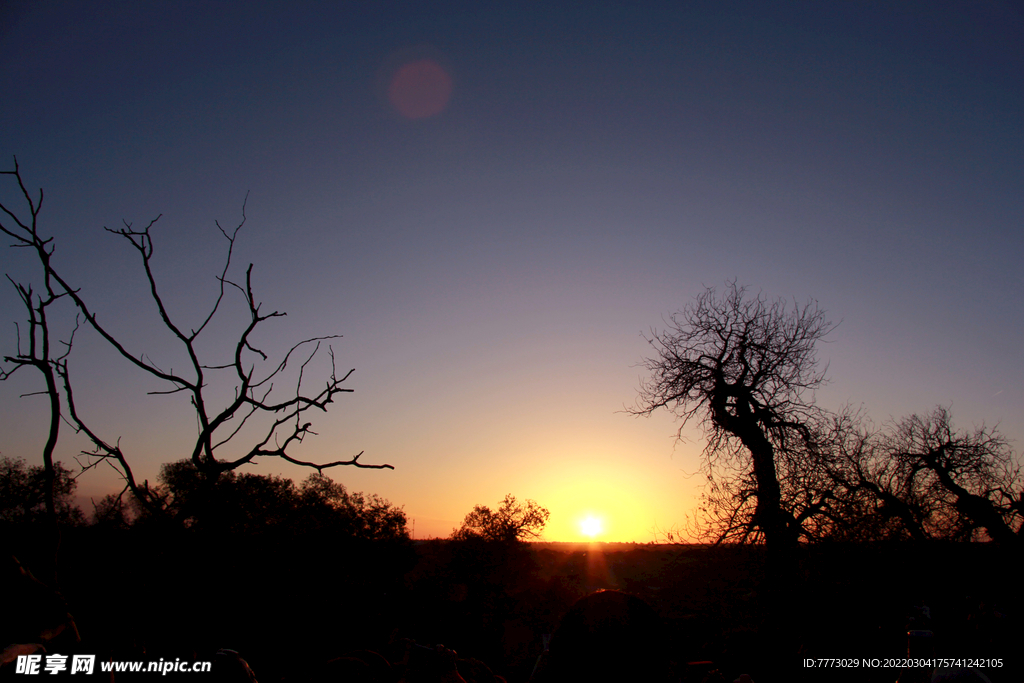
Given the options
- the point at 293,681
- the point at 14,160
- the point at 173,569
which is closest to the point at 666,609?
the point at 293,681

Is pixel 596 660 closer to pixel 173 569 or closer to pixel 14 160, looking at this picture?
pixel 173 569

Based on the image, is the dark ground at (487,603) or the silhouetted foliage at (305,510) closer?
the dark ground at (487,603)

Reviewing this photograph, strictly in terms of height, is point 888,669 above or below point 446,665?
below

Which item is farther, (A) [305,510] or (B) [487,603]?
(A) [305,510]

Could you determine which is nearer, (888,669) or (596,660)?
(596,660)

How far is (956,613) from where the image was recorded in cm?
1634

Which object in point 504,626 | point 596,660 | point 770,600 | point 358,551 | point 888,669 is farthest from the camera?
point 358,551

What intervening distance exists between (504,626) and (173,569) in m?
21.6

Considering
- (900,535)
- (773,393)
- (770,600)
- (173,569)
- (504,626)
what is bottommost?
(504,626)

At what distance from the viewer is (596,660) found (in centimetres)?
533

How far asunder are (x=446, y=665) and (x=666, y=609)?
20.0 m

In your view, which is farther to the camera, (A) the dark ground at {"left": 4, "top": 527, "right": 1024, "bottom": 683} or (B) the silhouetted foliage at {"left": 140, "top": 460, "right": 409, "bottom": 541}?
(B) the silhouetted foliage at {"left": 140, "top": 460, "right": 409, "bottom": 541}

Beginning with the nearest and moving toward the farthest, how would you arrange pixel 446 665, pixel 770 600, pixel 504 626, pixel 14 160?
1. pixel 14 160
2. pixel 446 665
3. pixel 770 600
4. pixel 504 626

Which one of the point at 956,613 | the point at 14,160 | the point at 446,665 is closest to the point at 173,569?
the point at 14,160
